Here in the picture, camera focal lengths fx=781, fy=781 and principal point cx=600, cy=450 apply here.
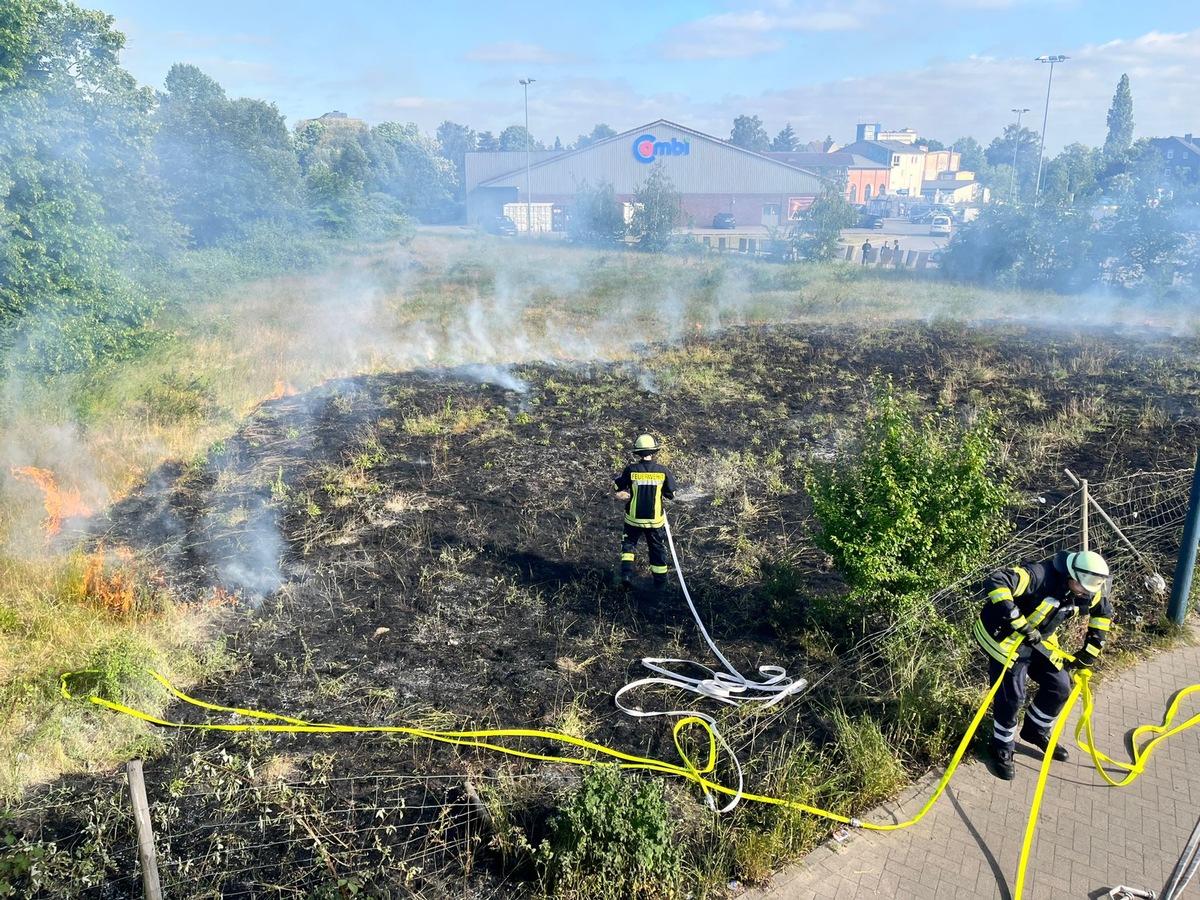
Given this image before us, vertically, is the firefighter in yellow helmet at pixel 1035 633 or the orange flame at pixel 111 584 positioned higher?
the firefighter in yellow helmet at pixel 1035 633

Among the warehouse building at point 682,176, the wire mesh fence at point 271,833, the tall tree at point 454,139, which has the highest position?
the tall tree at point 454,139

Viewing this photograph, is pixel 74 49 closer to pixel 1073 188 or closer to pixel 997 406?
pixel 997 406

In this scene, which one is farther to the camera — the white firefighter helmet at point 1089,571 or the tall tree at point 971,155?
the tall tree at point 971,155

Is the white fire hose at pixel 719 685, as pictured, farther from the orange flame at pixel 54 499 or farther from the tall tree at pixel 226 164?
the tall tree at pixel 226 164

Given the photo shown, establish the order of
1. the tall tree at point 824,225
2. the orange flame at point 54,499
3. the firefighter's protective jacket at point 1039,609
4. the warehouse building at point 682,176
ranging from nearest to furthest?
the firefighter's protective jacket at point 1039,609 < the orange flame at point 54,499 < the tall tree at point 824,225 < the warehouse building at point 682,176

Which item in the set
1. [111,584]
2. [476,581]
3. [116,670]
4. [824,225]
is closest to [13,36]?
[111,584]

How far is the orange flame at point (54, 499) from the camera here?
28.2 feet

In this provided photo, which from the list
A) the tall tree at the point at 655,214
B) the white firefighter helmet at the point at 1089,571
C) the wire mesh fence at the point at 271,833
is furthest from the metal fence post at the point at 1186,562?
the tall tree at the point at 655,214

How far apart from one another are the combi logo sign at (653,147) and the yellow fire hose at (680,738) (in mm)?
51006

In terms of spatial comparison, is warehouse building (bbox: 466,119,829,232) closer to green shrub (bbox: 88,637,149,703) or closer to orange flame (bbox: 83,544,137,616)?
orange flame (bbox: 83,544,137,616)

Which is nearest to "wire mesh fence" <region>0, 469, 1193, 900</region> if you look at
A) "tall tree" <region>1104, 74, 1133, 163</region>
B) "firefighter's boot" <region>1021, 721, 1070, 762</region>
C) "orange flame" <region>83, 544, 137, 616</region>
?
"orange flame" <region>83, 544, 137, 616</region>

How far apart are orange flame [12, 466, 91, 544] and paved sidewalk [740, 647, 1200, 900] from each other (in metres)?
8.37

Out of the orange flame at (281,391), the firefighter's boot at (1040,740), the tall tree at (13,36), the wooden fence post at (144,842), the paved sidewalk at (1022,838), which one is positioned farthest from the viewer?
the orange flame at (281,391)

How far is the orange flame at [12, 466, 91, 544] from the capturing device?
860 centimetres
